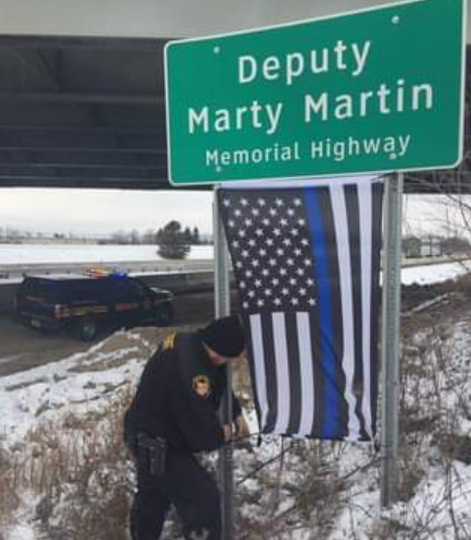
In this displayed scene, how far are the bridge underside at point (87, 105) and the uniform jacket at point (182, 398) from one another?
9.08 ft

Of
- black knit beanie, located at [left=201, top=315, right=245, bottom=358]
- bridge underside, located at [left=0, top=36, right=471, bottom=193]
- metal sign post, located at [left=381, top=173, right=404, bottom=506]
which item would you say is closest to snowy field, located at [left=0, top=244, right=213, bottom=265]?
bridge underside, located at [left=0, top=36, right=471, bottom=193]

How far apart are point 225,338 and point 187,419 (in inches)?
17.1

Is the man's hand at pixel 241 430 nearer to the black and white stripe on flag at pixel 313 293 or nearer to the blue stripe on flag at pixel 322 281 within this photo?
the black and white stripe on flag at pixel 313 293

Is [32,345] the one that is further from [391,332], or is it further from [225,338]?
[391,332]

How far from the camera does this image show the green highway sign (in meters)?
2.68

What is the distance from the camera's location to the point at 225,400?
326cm

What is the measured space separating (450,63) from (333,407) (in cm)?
169

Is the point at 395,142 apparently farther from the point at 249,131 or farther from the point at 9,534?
the point at 9,534

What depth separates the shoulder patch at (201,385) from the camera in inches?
118

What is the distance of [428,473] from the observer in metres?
3.95

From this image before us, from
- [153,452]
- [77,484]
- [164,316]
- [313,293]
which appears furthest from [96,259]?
[313,293]

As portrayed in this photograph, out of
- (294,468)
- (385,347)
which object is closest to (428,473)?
(294,468)

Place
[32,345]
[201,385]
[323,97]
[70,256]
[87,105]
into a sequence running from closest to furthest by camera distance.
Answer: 1. [323,97]
2. [201,385]
3. [87,105]
4. [32,345]
5. [70,256]

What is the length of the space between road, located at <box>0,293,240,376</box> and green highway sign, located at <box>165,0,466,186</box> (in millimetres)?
8708
